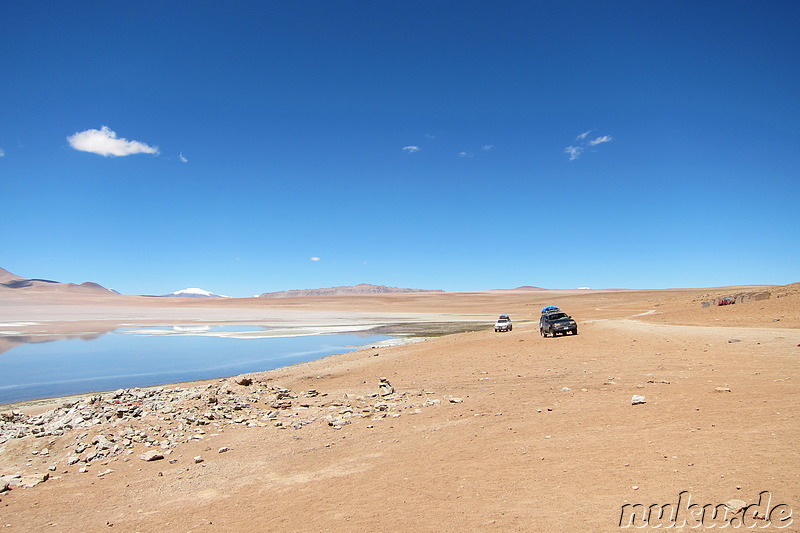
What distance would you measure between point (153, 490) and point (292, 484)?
2.51m

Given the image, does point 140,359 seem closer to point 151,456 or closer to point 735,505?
point 151,456

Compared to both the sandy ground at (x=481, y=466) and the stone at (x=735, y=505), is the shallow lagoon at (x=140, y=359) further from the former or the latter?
the stone at (x=735, y=505)

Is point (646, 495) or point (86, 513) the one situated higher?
point (646, 495)

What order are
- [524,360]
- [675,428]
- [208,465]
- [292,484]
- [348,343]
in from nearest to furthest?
[292,484] < [675,428] < [208,465] < [524,360] < [348,343]

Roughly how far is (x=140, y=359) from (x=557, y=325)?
27.9 meters

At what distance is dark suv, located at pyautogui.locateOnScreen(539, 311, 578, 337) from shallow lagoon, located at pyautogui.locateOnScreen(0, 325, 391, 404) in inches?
589

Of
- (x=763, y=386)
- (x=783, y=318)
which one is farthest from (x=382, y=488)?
(x=783, y=318)

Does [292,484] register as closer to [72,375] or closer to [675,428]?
[675,428]

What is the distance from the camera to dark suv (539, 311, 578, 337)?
29266 millimetres

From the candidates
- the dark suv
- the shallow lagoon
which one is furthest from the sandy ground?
the dark suv

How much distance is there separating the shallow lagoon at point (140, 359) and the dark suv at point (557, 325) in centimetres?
1495

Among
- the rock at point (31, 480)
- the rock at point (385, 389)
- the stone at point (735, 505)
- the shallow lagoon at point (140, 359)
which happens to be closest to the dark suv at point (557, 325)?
the shallow lagoon at point (140, 359)

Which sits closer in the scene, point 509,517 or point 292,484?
point 509,517

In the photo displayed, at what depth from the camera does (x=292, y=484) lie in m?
7.95
